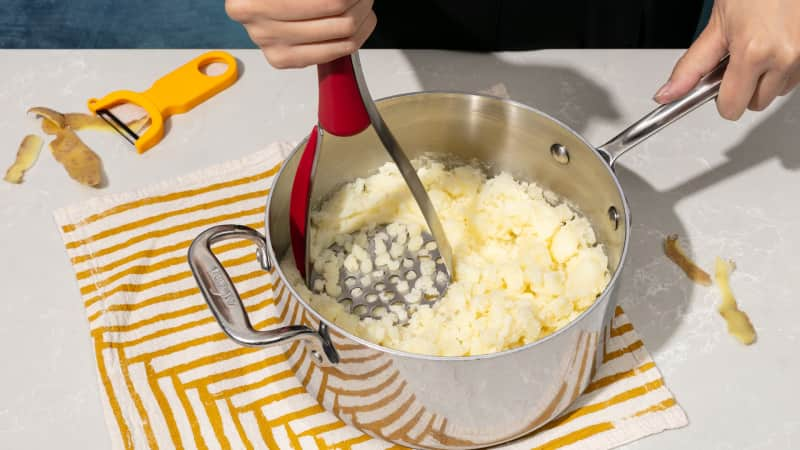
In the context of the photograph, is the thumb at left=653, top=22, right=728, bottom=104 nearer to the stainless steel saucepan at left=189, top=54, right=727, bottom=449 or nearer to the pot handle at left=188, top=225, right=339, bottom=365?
the stainless steel saucepan at left=189, top=54, right=727, bottom=449

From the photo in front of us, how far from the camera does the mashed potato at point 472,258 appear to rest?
0.67 metres

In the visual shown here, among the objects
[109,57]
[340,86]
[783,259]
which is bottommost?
[783,259]

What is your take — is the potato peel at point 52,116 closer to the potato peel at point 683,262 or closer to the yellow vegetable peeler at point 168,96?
the yellow vegetable peeler at point 168,96

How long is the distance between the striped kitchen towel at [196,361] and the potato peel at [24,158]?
86mm

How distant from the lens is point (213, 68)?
3.16ft

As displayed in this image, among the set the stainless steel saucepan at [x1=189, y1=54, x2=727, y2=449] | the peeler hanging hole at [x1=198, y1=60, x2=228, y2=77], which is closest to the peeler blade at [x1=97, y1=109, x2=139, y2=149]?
the peeler hanging hole at [x1=198, y1=60, x2=228, y2=77]

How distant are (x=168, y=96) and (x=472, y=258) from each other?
41cm

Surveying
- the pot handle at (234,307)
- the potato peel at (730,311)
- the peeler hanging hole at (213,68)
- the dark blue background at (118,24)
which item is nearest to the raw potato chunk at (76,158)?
the peeler hanging hole at (213,68)

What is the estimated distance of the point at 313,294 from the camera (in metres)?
0.73

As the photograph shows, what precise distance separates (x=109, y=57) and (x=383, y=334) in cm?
55

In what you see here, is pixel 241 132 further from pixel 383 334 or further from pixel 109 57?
pixel 383 334

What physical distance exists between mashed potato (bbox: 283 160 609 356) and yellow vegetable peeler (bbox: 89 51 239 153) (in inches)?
8.8

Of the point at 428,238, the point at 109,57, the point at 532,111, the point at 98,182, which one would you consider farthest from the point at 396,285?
the point at 109,57

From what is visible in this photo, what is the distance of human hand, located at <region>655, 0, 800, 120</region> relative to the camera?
65 centimetres
